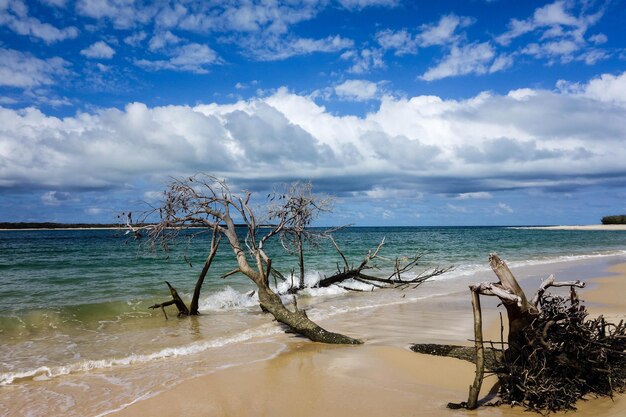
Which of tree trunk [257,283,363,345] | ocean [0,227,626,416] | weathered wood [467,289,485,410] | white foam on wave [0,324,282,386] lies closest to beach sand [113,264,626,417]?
weathered wood [467,289,485,410]

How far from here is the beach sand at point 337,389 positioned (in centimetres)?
514

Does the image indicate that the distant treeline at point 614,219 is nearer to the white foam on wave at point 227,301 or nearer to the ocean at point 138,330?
the ocean at point 138,330

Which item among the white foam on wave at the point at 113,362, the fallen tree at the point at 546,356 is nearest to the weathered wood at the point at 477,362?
the fallen tree at the point at 546,356

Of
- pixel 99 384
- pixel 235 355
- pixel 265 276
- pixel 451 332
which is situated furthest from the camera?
pixel 265 276

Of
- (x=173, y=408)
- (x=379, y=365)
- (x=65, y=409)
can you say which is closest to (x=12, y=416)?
(x=65, y=409)

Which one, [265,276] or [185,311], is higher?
[265,276]

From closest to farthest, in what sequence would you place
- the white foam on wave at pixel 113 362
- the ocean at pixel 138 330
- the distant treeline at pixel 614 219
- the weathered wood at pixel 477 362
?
the weathered wood at pixel 477 362 → the ocean at pixel 138 330 → the white foam on wave at pixel 113 362 → the distant treeline at pixel 614 219

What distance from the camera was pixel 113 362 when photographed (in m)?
7.67

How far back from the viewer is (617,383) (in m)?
5.29

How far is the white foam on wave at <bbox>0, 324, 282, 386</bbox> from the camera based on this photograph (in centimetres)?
703

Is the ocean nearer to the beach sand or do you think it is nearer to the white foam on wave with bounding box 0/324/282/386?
the white foam on wave with bounding box 0/324/282/386

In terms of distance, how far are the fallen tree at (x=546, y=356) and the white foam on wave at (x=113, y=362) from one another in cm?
527

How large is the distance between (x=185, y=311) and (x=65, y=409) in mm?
6524

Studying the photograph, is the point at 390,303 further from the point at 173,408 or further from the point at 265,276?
the point at 173,408
